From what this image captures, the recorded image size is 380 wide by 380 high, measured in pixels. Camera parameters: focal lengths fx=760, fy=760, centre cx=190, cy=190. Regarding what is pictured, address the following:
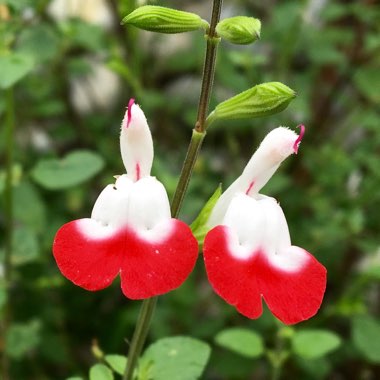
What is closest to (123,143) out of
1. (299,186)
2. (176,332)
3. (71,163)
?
(71,163)

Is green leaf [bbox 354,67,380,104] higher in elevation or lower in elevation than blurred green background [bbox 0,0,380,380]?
higher

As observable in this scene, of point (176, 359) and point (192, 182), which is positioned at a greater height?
point (176, 359)

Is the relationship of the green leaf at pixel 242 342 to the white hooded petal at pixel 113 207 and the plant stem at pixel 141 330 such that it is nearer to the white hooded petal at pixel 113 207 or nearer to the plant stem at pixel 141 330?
the plant stem at pixel 141 330

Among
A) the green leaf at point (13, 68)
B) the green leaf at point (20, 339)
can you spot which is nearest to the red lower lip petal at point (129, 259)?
the green leaf at point (13, 68)

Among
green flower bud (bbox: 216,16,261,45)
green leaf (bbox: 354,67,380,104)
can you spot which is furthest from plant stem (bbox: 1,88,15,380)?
green leaf (bbox: 354,67,380,104)

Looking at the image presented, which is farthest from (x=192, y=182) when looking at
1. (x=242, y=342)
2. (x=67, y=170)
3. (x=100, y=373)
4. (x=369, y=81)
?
(x=100, y=373)

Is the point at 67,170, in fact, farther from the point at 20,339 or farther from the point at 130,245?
the point at 130,245

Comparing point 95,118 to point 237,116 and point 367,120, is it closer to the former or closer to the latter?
point 367,120

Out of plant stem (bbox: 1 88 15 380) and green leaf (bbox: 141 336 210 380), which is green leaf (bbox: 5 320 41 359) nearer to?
plant stem (bbox: 1 88 15 380)
